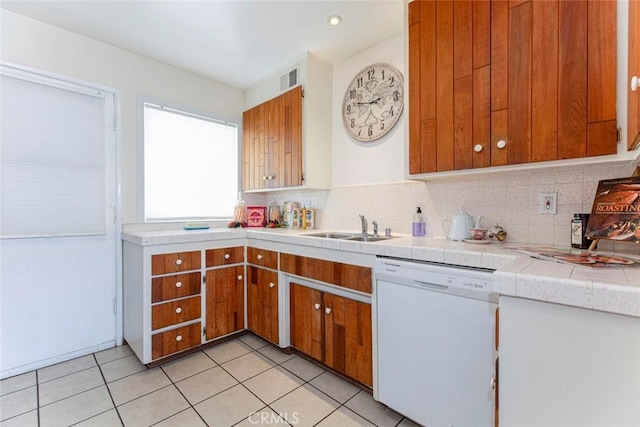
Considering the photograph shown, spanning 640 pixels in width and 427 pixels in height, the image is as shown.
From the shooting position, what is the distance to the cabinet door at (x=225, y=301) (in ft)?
7.87

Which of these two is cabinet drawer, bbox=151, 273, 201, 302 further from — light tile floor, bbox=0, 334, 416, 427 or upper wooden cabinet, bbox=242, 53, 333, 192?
upper wooden cabinet, bbox=242, 53, 333, 192

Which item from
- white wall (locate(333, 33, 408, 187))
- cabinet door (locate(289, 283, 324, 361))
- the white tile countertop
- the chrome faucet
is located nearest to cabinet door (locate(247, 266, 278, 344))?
cabinet door (locate(289, 283, 324, 361))

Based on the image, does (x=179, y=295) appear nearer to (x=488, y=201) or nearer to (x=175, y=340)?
(x=175, y=340)

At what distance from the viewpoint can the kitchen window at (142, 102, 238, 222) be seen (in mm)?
2703

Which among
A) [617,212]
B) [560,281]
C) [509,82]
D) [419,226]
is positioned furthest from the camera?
[419,226]

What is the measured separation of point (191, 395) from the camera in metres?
1.78

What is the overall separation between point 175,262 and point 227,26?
73.6 inches

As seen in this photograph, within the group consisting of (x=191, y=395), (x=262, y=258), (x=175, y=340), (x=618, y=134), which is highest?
(x=618, y=134)

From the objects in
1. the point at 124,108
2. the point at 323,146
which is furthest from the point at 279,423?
the point at 124,108

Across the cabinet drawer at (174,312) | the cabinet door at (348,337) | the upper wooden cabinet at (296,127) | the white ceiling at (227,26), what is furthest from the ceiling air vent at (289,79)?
the cabinet drawer at (174,312)

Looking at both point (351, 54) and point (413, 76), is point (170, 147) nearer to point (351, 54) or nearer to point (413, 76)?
point (351, 54)

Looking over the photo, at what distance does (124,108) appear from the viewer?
8.24 feet

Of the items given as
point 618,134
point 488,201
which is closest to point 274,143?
point 488,201

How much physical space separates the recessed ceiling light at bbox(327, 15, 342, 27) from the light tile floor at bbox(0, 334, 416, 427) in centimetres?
257
